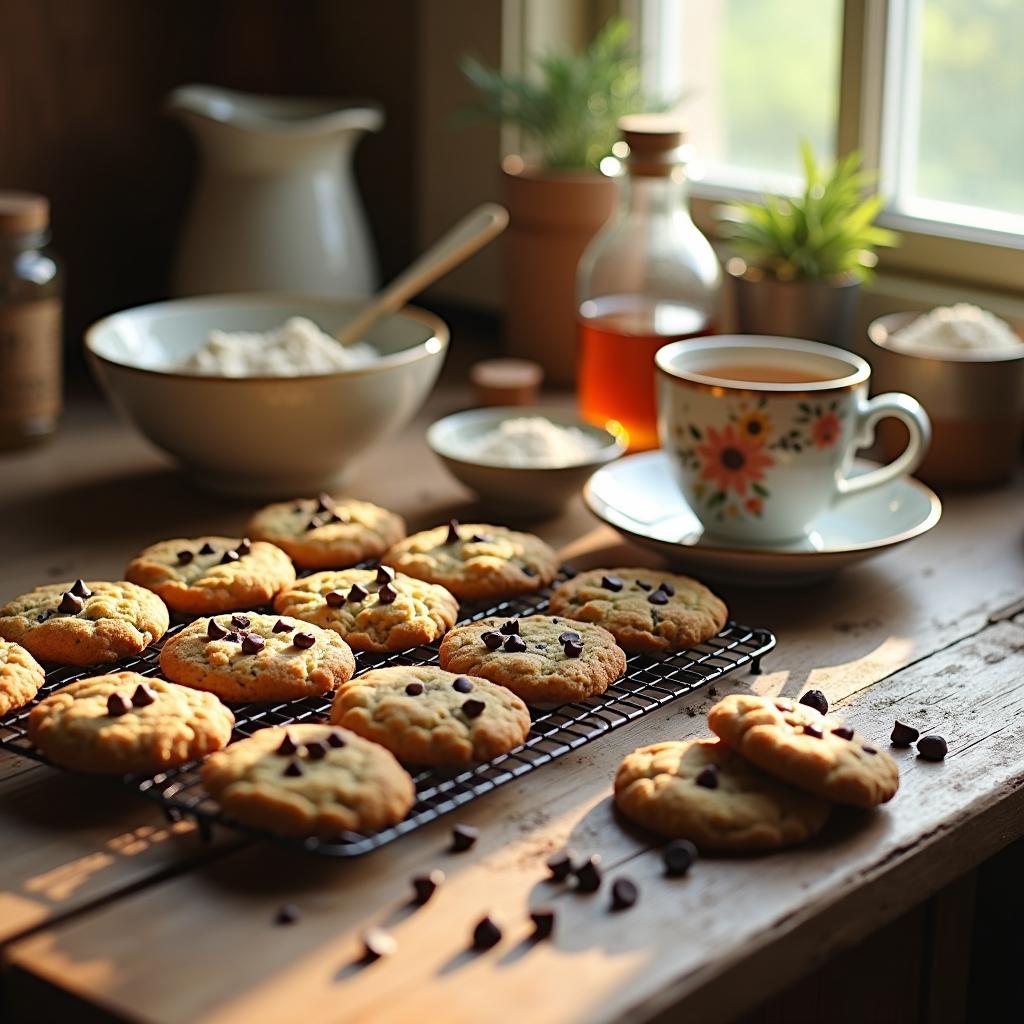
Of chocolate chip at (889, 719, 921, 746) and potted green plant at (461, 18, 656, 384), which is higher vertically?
potted green plant at (461, 18, 656, 384)

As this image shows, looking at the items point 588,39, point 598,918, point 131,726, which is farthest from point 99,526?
point 588,39

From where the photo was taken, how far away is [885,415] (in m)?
1.44

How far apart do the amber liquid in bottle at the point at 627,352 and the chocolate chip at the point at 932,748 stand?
0.69m

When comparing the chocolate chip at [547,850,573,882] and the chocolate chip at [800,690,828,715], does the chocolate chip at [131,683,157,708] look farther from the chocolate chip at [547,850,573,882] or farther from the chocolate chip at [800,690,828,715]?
the chocolate chip at [800,690,828,715]

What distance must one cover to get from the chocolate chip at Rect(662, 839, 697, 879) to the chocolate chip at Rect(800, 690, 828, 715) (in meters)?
0.22

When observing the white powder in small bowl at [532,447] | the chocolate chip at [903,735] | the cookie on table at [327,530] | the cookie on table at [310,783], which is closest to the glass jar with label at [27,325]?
the cookie on table at [327,530]

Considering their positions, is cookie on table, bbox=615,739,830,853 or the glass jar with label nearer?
cookie on table, bbox=615,739,830,853

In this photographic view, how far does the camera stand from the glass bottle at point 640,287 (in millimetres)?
1751

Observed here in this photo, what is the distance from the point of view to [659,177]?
5.80 ft

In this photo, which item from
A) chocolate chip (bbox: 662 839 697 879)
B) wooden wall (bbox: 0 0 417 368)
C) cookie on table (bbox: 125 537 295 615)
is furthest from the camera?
wooden wall (bbox: 0 0 417 368)

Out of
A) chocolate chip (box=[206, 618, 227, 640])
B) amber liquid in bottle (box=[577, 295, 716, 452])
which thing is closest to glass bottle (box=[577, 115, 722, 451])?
amber liquid in bottle (box=[577, 295, 716, 452])

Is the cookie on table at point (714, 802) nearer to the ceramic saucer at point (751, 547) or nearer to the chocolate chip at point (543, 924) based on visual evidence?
the chocolate chip at point (543, 924)

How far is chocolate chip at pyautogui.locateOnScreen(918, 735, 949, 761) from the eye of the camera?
1.10 m

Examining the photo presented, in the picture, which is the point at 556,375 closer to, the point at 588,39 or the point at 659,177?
the point at 659,177
